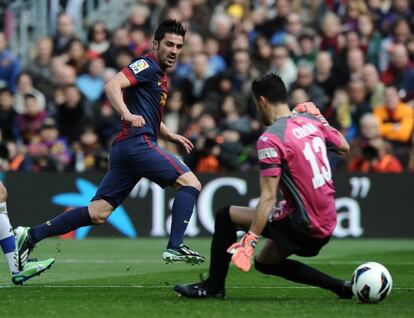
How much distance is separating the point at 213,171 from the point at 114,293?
29.1 ft

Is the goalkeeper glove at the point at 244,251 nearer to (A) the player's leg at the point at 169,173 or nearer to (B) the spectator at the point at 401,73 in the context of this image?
(A) the player's leg at the point at 169,173

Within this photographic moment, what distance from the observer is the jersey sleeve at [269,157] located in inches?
348

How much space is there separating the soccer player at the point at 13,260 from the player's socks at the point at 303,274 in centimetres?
232

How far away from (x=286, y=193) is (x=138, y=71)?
7.77 feet

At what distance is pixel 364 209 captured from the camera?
736 inches

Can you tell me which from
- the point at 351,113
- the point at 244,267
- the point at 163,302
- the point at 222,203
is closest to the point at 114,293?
the point at 163,302

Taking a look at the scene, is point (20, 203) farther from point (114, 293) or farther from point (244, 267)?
point (244, 267)

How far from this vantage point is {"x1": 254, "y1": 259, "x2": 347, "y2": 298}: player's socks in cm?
955

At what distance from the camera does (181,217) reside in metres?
10.9

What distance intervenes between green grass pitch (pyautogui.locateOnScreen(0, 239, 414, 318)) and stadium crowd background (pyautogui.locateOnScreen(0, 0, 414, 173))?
327 centimetres

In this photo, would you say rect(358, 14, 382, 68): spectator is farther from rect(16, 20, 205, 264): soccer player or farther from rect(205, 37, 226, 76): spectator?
rect(16, 20, 205, 264): soccer player

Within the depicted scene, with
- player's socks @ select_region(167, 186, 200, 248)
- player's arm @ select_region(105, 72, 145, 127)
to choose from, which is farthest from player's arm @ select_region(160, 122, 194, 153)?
player's arm @ select_region(105, 72, 145, 127)

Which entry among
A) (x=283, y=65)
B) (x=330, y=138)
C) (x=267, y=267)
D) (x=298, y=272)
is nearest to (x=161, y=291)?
(x=267, y=267)

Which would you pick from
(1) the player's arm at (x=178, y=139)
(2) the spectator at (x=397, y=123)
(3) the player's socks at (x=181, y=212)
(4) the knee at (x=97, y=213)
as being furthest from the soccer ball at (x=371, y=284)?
(2) the spectator at (x=397, y=123)
